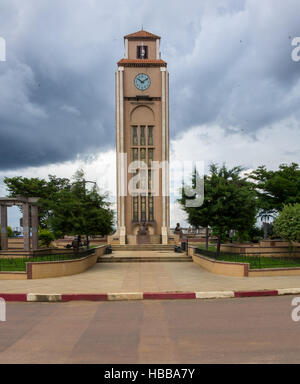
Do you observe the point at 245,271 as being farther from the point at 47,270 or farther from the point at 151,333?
the point at 151,333

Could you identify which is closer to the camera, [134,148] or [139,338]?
Answer: [139,338]

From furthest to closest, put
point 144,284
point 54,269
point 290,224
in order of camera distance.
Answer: point 290,224, point 54,269, point 144,284

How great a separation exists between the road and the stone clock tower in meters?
32.1

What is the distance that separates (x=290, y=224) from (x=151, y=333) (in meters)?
15.0

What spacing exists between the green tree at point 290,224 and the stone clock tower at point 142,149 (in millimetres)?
21951

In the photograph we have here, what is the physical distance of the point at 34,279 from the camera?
13859mm

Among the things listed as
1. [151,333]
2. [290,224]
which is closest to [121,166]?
[290,224]

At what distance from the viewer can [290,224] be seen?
762 inches

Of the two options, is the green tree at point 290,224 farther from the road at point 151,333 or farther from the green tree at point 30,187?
the green tree at point 30,187

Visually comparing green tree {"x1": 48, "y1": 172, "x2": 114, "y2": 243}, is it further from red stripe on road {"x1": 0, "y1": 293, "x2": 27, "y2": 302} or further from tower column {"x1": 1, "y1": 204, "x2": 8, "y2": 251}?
tower column {"x1": 1, "y1": 204, "x2": 8, "y2": 251}

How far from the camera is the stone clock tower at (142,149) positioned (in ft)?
138

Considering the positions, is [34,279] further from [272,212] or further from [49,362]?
[272,212]
